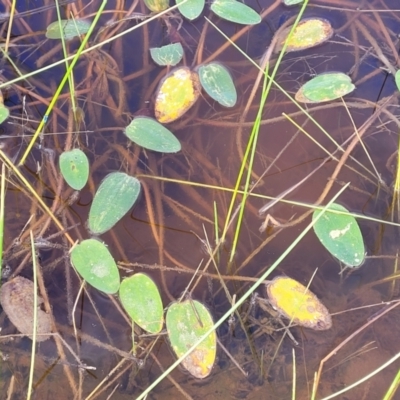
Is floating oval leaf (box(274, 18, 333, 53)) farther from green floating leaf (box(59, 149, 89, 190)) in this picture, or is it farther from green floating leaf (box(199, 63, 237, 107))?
green floating leaf (box(59, 149, 89, 190))

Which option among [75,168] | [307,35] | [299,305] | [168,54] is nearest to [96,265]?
[75,168]

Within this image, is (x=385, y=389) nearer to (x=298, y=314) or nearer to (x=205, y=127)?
(x=298, y=314)

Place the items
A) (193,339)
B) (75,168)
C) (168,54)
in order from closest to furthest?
(193,339) → (75,168) → (168,54)

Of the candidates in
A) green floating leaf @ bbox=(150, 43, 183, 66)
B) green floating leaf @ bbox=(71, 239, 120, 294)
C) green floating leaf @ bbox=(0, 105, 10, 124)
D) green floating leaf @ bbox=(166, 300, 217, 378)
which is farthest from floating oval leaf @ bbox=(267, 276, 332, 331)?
green floating leaf @ bbox=(0, 105, 10, 124)

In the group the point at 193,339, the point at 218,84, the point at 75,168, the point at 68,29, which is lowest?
the point at 193,339

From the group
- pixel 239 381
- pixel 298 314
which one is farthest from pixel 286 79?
pixel 239 381

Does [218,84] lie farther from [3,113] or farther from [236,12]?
[3,113]
